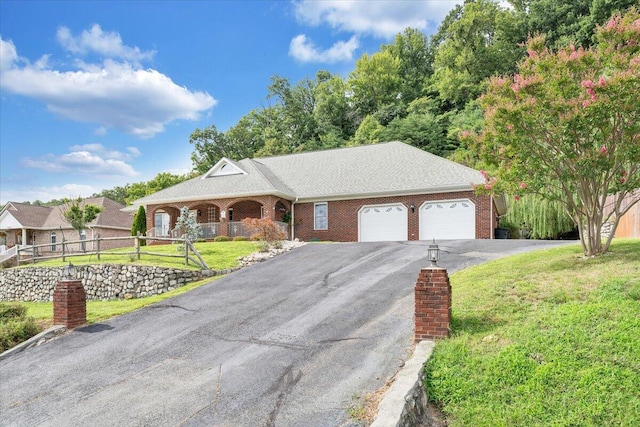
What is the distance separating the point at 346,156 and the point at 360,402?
77.6 ft

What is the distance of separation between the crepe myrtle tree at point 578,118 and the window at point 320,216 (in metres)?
15.3

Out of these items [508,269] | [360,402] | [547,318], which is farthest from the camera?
[508,269]

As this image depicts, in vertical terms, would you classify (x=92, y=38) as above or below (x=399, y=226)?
above

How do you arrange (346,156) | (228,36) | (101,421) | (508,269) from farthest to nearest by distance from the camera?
(346,156) < (228,36) < (508,269) < (101,421)

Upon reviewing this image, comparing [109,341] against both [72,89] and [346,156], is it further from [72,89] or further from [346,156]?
[346,156]

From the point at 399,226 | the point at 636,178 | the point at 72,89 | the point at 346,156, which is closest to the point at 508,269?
the point at 636,178

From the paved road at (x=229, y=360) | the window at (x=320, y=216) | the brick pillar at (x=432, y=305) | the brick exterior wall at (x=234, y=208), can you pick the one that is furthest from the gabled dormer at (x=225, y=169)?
the brick pillar at (x=432, y=305)

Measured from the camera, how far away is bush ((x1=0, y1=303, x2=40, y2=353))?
880 centimetres

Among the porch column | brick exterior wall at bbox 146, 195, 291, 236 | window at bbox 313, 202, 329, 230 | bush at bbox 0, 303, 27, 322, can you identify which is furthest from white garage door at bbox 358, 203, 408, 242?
bush at bbox 0, 303, 27, 322

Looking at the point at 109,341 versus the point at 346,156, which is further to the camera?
the point at 346,156

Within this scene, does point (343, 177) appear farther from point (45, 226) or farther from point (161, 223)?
point (45, 226)

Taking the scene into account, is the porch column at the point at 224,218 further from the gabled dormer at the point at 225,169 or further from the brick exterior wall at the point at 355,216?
the brick exterior wall at the point at 355,216

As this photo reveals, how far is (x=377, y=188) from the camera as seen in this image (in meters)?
22.7

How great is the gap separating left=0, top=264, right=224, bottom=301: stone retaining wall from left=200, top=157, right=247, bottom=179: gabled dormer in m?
11.1
